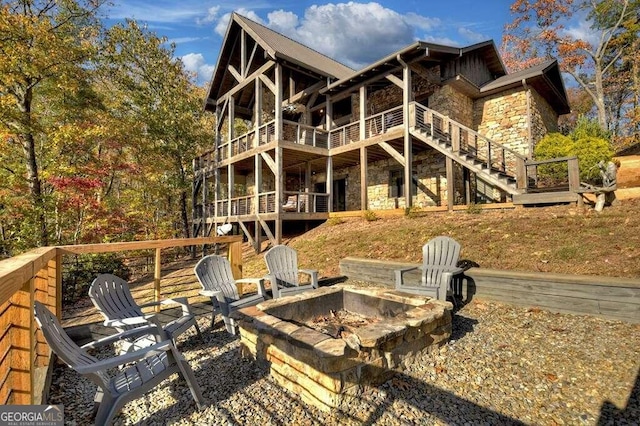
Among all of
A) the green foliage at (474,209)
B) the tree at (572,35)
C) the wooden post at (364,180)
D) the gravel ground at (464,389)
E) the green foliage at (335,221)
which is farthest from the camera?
the tree at (572,35)

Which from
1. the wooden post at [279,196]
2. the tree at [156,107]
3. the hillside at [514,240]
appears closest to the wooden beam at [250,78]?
the tree at [156,107]

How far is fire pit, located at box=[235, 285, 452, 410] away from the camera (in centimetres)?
233

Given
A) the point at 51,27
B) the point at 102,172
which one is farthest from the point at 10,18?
the point at 102,172

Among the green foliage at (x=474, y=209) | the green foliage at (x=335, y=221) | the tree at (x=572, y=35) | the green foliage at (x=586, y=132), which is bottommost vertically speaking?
the green foliage at (x=335, y=221)

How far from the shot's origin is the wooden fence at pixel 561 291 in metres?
3.44

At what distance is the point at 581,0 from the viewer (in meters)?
17.6

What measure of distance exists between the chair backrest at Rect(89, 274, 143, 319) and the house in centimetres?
704

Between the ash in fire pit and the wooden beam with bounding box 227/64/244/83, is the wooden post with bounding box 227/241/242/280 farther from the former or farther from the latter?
the wooden beam with bounding box 227/64/244/83

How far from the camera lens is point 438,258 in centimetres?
472

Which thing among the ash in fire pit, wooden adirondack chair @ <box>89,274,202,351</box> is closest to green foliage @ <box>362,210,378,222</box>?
the ash in fire pit

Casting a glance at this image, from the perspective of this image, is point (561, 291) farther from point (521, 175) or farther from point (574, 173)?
point (521, 175)

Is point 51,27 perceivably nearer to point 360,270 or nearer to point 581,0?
point 360,270

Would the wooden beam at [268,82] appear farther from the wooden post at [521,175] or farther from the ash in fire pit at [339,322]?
the ash in fire pit at [339,322]

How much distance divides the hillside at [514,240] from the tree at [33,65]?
7.57 meters
